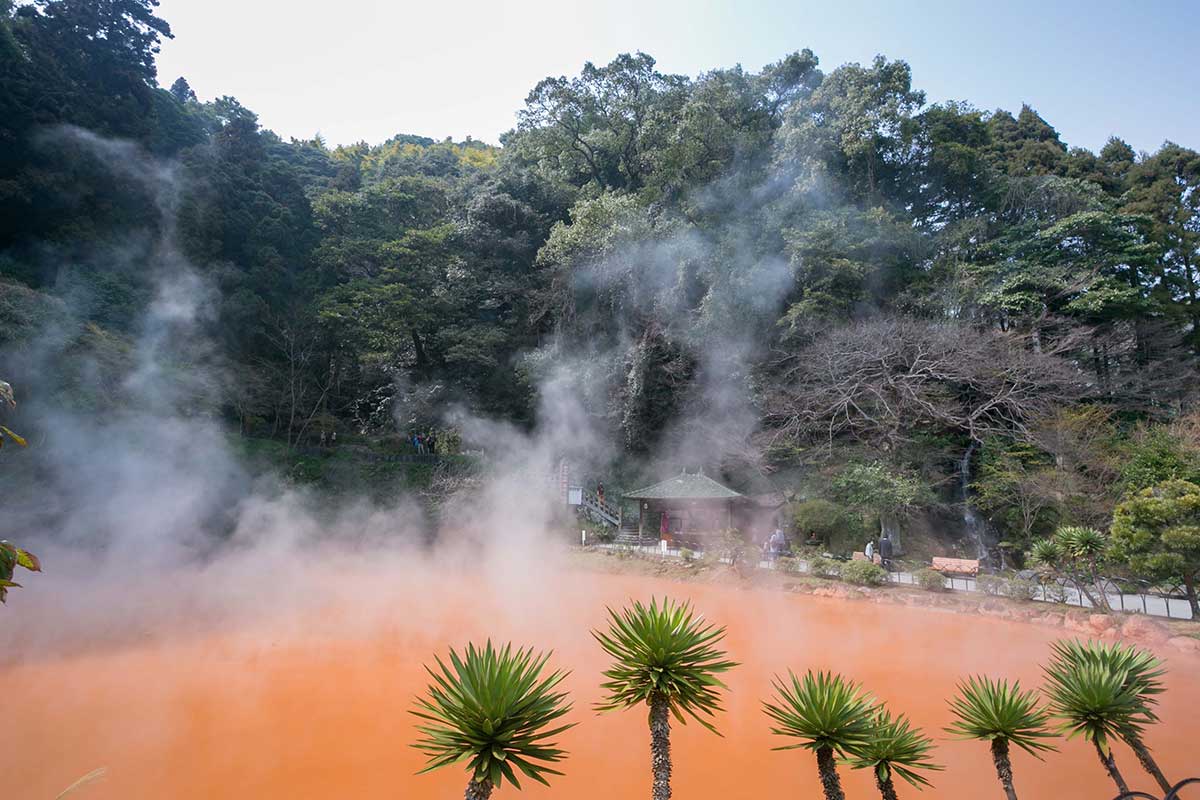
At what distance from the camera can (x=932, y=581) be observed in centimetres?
1161

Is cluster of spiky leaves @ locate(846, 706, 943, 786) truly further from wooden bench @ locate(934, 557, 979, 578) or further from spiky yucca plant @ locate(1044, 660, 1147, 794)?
wooden bench @ locate(934, 557, 979, 578)

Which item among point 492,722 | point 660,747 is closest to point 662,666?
point 660,747

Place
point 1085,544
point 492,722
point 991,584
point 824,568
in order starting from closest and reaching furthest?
point 492,722, point 1085,544, point 991,584, point 824,568

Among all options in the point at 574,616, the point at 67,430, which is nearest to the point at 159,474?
the point at 67,430

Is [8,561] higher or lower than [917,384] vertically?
lower

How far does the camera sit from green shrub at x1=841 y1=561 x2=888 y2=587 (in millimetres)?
12195

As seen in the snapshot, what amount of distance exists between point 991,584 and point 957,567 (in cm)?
139

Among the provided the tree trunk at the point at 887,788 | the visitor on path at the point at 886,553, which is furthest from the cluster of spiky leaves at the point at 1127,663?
the visitor on path at the point at 886,553

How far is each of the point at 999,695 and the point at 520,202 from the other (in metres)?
23.8

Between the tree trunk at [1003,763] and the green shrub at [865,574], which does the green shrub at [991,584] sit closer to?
the green shrub at [865,574]

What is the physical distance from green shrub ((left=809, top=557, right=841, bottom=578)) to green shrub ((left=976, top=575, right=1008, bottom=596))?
2521mm

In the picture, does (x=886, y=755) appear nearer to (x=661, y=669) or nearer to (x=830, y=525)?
(x=661, y=669)

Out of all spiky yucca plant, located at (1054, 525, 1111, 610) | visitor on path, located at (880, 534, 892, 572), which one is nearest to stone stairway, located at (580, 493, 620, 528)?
visitor on path, located at (880, 534, 892, 572)

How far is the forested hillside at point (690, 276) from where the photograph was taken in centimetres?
1559
